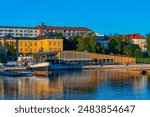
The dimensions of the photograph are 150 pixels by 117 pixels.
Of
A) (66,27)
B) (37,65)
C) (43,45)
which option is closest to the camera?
(37,65)

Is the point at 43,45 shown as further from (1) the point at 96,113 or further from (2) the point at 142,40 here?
(1) the point at 96,113

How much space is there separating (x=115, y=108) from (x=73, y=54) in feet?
112

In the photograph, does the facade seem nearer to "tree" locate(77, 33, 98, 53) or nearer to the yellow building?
"tree" locate(77, 33, 98, 53)

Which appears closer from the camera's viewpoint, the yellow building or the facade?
the facade

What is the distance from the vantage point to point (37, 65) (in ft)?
96.2

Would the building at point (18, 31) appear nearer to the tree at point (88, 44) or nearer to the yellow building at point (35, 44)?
the yellow building at point (35, 44)

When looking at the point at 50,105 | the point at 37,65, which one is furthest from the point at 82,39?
the point at 50,105

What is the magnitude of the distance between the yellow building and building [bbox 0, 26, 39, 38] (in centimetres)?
792

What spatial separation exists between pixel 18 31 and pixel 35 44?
9953 mm

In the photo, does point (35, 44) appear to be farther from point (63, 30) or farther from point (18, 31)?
point (63, 30)

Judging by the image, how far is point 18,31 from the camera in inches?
2222

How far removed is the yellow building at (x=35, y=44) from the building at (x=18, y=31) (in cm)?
792

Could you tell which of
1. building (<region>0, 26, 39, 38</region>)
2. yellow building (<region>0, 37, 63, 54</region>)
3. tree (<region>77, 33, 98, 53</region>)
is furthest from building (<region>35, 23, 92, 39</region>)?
tree (<region>77, 33, 98, 53</region>)

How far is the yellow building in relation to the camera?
44628 millimetres
